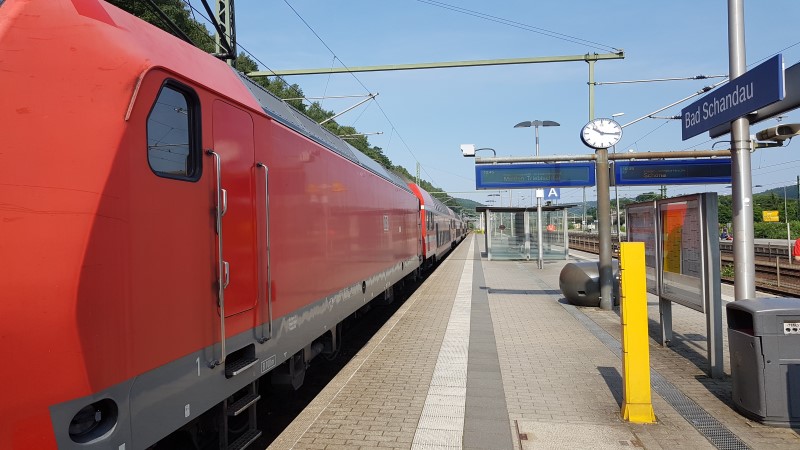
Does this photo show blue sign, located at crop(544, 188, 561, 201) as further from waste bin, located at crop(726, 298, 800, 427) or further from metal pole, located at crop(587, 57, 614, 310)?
waste bin, located at crop(726, 298, 800, 427)

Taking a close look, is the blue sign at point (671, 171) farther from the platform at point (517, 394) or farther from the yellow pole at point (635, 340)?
the yellow pole at point (635, 340)

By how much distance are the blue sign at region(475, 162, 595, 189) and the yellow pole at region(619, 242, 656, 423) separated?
6.96 metres

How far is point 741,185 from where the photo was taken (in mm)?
6098

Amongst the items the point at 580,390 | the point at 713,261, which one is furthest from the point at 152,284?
the point at 713,261

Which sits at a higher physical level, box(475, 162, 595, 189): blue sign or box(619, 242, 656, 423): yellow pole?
box(475, 162, 595, 189): blue sign

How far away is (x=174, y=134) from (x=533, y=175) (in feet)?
33.3

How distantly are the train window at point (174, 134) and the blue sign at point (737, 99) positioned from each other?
4824 mm

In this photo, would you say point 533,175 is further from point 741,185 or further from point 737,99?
point 737,99

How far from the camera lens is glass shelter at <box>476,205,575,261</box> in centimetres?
2527

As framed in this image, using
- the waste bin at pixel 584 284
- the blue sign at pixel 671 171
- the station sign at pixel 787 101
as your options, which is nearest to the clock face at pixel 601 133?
the blue sign at pixel 671 171

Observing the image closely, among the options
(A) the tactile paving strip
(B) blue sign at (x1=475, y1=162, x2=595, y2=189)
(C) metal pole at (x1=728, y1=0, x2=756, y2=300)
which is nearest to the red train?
(A) the tactile paving strip

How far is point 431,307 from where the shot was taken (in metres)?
12.8

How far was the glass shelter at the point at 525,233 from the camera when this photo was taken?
82.9 ft

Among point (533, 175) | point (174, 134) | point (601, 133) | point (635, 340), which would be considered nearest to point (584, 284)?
point (533, 175)
